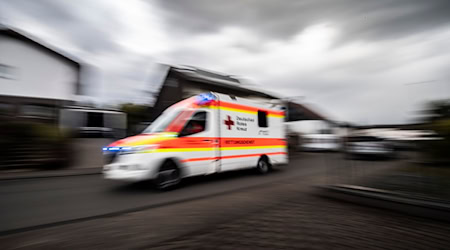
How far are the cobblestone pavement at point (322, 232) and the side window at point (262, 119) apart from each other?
4.73m

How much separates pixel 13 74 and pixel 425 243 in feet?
67.6

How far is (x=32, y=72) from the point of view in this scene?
1638cm

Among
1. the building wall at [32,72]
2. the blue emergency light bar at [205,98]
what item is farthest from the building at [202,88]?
the blue emergency light bar at [205,98]

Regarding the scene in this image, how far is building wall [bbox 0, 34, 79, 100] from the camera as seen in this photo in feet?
50.4

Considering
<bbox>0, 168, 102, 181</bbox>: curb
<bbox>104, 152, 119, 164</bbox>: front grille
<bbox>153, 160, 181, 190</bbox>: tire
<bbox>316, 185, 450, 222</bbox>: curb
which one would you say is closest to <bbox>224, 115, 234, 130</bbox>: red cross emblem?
<bbox>153, 160, 181, 190</bbox>: tire

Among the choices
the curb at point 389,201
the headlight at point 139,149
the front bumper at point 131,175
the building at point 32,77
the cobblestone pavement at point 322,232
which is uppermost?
the building at point 32,77

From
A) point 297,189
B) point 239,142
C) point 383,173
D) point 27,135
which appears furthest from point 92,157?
point 383,173

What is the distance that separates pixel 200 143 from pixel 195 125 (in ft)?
1.66

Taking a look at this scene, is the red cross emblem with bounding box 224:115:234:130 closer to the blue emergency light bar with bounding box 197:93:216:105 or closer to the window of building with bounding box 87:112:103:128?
the blue emergency light bar with bounding box 197:93:216:105

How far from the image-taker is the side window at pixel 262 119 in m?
8.72

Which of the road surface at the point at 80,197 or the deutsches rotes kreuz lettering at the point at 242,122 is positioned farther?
the deutsches rotes kreuz lettering at the point at 242,122

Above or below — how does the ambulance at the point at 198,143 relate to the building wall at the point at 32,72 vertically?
below

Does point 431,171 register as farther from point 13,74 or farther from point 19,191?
point 13,74

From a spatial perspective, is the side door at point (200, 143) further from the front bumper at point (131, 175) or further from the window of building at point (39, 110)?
the window of building at point (39, 110)
